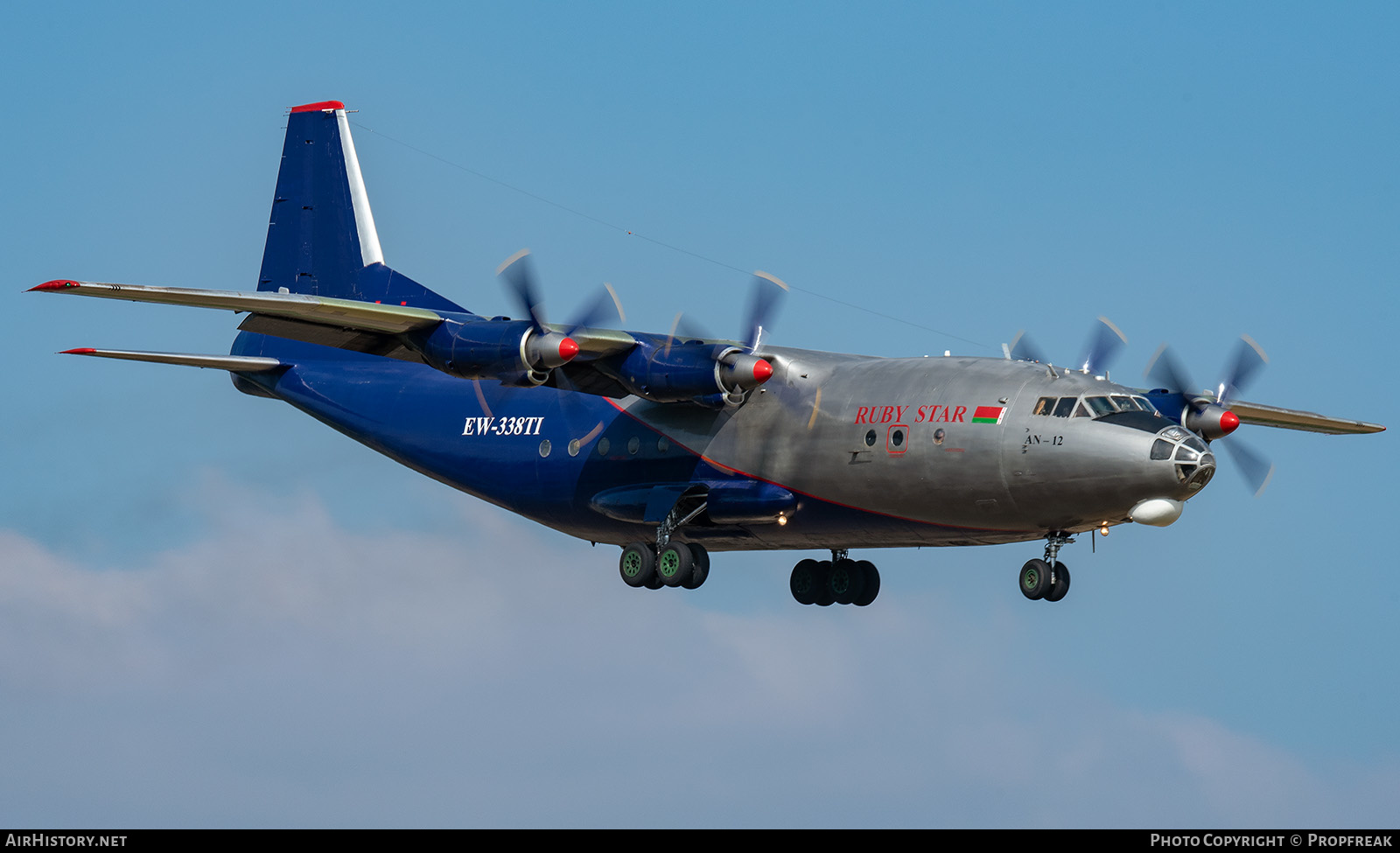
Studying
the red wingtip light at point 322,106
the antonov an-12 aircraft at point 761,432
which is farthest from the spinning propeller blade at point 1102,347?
the red wingtip light at point 322,106

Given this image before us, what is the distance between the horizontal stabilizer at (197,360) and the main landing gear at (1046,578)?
1539cm

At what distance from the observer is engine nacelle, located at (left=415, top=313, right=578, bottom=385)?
2672 centimetres

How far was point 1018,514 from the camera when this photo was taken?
2609cm

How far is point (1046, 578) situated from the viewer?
26.1 meters

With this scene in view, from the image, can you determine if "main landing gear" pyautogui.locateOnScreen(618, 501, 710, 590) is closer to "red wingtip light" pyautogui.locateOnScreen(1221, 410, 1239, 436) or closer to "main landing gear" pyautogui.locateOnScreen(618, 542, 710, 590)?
"main landing gear" pyautogui.locateOnScreen(618, 542, 710, 590)

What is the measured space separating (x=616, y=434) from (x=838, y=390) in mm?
4122

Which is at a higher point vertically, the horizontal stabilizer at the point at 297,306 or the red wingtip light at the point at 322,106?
the red wingtip light at the point at 322,106

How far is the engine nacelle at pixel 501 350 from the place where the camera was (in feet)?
87.7

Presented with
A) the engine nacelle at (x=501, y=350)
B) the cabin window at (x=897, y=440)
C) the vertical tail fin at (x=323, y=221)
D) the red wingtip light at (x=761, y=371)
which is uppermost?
the vertical tail fin at (x=323, y=221)

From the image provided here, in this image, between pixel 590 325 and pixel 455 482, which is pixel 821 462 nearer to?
pixel 590 325

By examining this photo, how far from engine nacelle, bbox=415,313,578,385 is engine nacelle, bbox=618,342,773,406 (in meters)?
1.38

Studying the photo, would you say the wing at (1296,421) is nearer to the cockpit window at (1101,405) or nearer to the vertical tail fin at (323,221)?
the cockpit window at (1101,405)

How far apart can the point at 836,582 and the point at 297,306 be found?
1055 cm

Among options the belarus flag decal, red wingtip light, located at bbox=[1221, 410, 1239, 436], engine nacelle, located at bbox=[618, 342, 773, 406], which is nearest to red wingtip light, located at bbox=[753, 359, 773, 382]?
engine nacelle, located at bbox=[618, 342, 773, 406]
